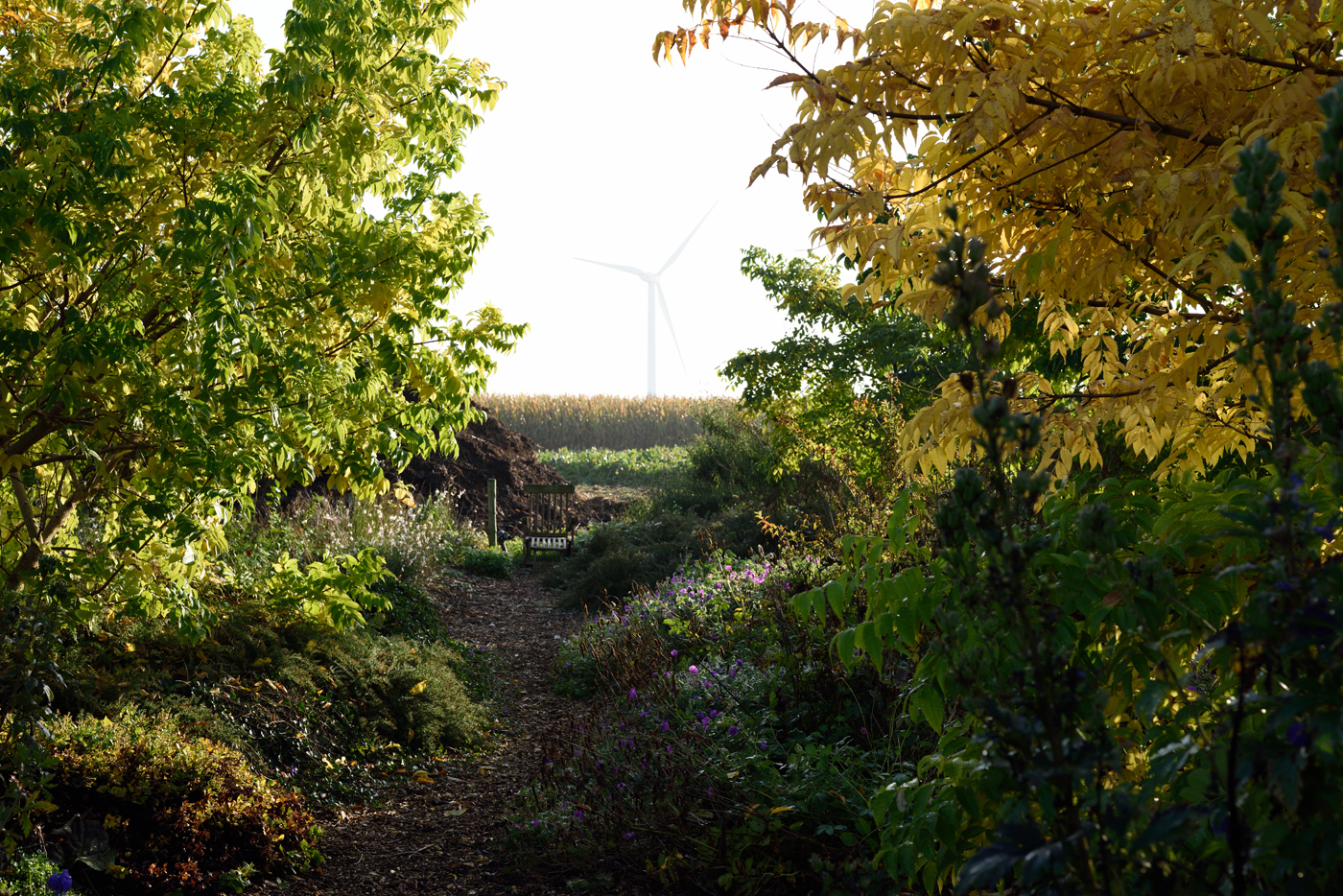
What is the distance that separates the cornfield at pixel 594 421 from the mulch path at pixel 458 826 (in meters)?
25.4

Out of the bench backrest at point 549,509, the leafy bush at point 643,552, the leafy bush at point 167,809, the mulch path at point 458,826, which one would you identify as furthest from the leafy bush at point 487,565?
the leafy bush at point 167,809

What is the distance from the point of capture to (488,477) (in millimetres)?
20016

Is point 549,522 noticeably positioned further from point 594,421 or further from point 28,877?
point 594,421

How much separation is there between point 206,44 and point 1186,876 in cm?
644

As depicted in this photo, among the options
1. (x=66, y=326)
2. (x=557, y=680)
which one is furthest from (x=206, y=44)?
(x=557, y=680)

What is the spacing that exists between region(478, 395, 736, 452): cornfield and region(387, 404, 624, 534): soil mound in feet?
40.8

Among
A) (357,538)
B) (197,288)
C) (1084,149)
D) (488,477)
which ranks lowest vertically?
(357,538)

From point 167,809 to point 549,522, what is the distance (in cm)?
1266

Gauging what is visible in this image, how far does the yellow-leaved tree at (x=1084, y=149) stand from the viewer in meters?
2.58

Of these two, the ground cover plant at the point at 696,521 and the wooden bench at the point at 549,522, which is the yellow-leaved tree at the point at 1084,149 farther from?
the wooden bench at the point at 549,522

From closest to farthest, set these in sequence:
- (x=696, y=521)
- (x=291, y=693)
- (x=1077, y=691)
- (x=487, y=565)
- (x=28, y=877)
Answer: (x=1077, y=691) → (x=28, y=877) → (x=291, y=693) → (x=696, y=521) → (x=487, y=565)

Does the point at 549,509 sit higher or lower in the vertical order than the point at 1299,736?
lower

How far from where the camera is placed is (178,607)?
510 centimetres

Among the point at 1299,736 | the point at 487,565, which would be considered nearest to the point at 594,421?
the point at 487,565
